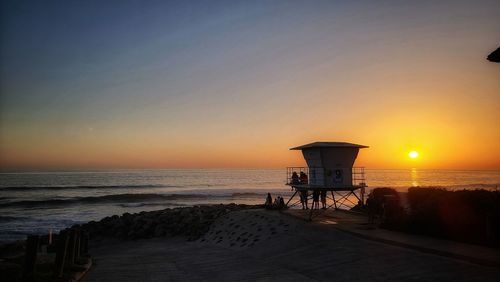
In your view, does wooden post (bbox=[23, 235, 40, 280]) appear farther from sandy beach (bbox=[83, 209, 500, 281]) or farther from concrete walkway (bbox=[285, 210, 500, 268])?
concrete walkway (bbox=[285, 210, 500, 268])

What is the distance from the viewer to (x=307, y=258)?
Result: 14906 mm

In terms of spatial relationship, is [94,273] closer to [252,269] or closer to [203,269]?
[203,269]

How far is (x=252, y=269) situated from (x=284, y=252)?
2.75m

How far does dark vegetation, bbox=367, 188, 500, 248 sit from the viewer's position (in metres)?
14.1

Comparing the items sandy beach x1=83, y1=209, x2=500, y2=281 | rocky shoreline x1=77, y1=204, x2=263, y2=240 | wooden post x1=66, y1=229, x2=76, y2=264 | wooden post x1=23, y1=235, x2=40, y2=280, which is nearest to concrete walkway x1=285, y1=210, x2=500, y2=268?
sandy beach x1=83, y1=209, x2=500, y2=281

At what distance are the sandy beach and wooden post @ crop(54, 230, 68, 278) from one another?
3.66ft

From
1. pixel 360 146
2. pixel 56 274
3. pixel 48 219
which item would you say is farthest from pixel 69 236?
pixel 48 219

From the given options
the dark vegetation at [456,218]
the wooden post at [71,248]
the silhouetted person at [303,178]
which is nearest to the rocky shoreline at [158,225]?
the silhouetted person at [303,178]

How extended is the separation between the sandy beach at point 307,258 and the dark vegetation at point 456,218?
2.81ft

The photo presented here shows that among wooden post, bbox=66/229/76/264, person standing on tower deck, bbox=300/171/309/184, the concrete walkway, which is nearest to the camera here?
the concrete walkway

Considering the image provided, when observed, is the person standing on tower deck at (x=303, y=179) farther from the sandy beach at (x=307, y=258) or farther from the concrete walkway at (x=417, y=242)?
the concrete walkway at (x=417, y=242)

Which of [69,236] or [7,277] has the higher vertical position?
[69,236]

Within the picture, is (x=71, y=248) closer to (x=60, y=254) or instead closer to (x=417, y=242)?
(x=60, y=254)

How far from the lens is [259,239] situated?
65.1 feet
